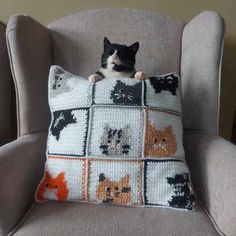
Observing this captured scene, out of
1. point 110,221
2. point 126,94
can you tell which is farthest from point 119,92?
point 110,221

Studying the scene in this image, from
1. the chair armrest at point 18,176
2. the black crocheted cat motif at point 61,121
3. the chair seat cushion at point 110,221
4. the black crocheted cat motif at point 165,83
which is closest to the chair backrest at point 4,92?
the chair armrest at point 18,176

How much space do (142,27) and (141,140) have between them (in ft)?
1.66

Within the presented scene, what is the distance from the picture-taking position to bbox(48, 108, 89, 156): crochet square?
32.6 inches

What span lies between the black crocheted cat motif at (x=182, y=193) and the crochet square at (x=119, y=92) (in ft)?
0.74

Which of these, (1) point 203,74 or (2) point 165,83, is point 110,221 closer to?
(2) point 165,83

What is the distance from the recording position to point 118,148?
2.66ft

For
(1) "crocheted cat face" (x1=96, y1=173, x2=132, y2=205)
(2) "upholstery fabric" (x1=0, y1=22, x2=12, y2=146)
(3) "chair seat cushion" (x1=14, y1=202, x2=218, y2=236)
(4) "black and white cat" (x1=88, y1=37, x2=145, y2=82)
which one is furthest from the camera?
(2) "upholstery fabric" (x1=0, y1=22, x2=12, y2=146)

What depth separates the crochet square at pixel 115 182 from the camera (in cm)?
79

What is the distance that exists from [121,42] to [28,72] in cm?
37

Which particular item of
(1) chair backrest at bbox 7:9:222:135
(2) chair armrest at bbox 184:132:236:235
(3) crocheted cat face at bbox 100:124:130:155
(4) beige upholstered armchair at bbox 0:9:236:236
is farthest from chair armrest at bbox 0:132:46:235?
(2) chair armrest at bbox 184:132:236:235

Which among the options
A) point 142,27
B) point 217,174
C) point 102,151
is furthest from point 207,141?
point 142,27

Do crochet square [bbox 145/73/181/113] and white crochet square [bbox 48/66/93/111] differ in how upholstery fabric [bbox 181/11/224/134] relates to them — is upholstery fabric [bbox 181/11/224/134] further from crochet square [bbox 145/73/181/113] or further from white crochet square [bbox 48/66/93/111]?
white crochet square [bbox 48/66/93/111]

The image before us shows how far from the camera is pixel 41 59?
1.05 metres

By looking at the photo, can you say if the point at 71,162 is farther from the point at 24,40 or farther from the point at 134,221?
the point at 24,40
